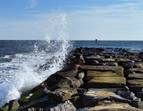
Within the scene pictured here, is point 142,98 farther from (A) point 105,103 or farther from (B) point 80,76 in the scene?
(B) point 80,76

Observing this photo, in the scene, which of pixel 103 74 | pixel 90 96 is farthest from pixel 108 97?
pixel 103 74

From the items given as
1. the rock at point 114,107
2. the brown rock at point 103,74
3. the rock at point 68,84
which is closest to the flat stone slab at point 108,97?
the rock at point 114,107

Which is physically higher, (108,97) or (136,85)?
(108,97)

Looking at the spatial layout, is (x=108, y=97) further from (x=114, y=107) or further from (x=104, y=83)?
(x=104, y=83)

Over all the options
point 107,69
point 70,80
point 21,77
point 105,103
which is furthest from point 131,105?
point 21,77

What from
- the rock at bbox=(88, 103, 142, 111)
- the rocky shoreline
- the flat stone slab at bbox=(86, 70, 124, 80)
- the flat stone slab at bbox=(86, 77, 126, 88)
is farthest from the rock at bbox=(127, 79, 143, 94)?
the rock at bbox=(88, 103, 142, 111)

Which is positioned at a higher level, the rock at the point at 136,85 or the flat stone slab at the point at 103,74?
the flat stone slab at the point at 103,74

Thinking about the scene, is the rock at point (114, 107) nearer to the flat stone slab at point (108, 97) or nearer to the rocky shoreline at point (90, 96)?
the rocky shoreline at point (90, 96)

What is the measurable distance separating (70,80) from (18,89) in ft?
5.58

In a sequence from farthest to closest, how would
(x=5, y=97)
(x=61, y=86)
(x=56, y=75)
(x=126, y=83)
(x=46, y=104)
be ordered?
(x=56, y=75)
(x=5, y=97)
(x=126, y=83)
(x=61, y=86)
(x=46, y=104)

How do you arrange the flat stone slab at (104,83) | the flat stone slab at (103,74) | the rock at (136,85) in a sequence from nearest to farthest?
the rock at (136,85) < the flat stone slab at (104,83) < the flat stone slab at (103,74)

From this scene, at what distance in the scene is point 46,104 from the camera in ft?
10.3

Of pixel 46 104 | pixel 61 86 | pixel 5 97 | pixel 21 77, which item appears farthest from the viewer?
pixel 21 77

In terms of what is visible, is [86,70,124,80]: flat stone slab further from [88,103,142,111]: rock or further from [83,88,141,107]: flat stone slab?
[88,103,142,111]: rock
